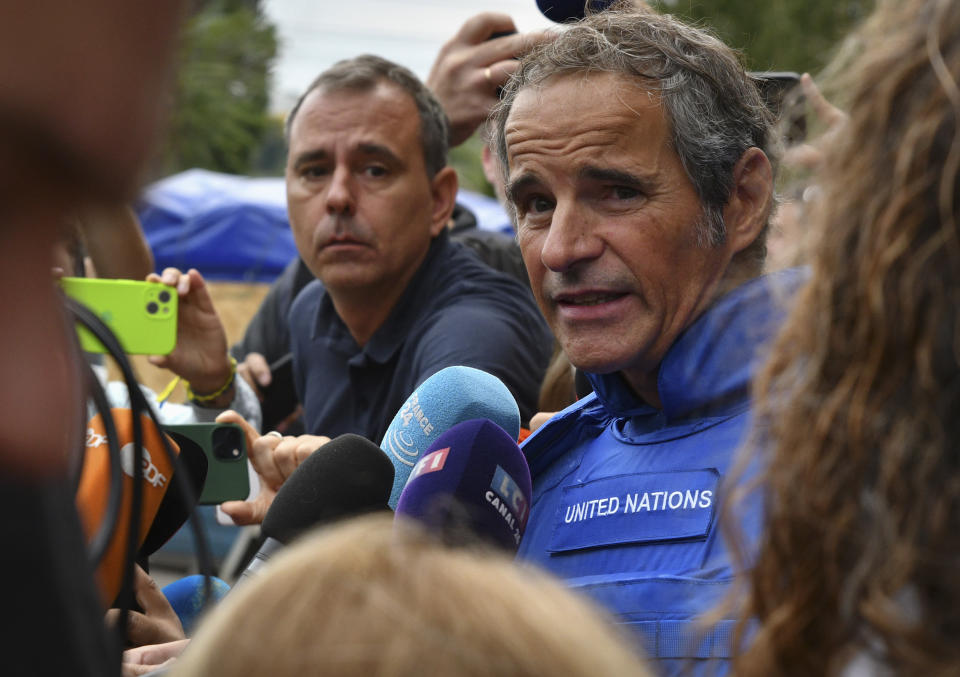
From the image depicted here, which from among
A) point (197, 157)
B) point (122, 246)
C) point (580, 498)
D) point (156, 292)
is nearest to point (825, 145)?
point (580, 498)

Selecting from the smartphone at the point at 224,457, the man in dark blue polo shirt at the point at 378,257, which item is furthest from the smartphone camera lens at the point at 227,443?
the man in dark blue polo shirt at the point at 378,257

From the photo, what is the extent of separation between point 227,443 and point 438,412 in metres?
0.58

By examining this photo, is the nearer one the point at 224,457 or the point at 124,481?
the point at 124,481

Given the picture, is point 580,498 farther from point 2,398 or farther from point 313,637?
point 2,398

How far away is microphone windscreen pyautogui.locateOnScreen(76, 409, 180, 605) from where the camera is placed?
1525 mm

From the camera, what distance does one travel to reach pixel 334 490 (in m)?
1.71

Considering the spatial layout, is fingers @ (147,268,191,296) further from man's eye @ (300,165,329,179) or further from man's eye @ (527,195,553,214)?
man's eye @ (527,195,553,214)

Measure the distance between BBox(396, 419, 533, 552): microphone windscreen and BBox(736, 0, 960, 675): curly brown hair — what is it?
57 cm

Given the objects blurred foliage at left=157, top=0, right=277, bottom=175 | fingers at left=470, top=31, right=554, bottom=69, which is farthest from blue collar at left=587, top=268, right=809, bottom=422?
A: blurred foliage at left=157, top=0, right=277, bottom=175

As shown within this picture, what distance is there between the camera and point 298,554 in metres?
0.87

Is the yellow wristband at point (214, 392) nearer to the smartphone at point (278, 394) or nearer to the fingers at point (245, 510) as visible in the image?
the smartphone at point (278, 394)

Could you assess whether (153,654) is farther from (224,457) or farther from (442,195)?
(442,195)

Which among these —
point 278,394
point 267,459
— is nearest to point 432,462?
point 267,459

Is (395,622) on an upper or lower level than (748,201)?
upper
